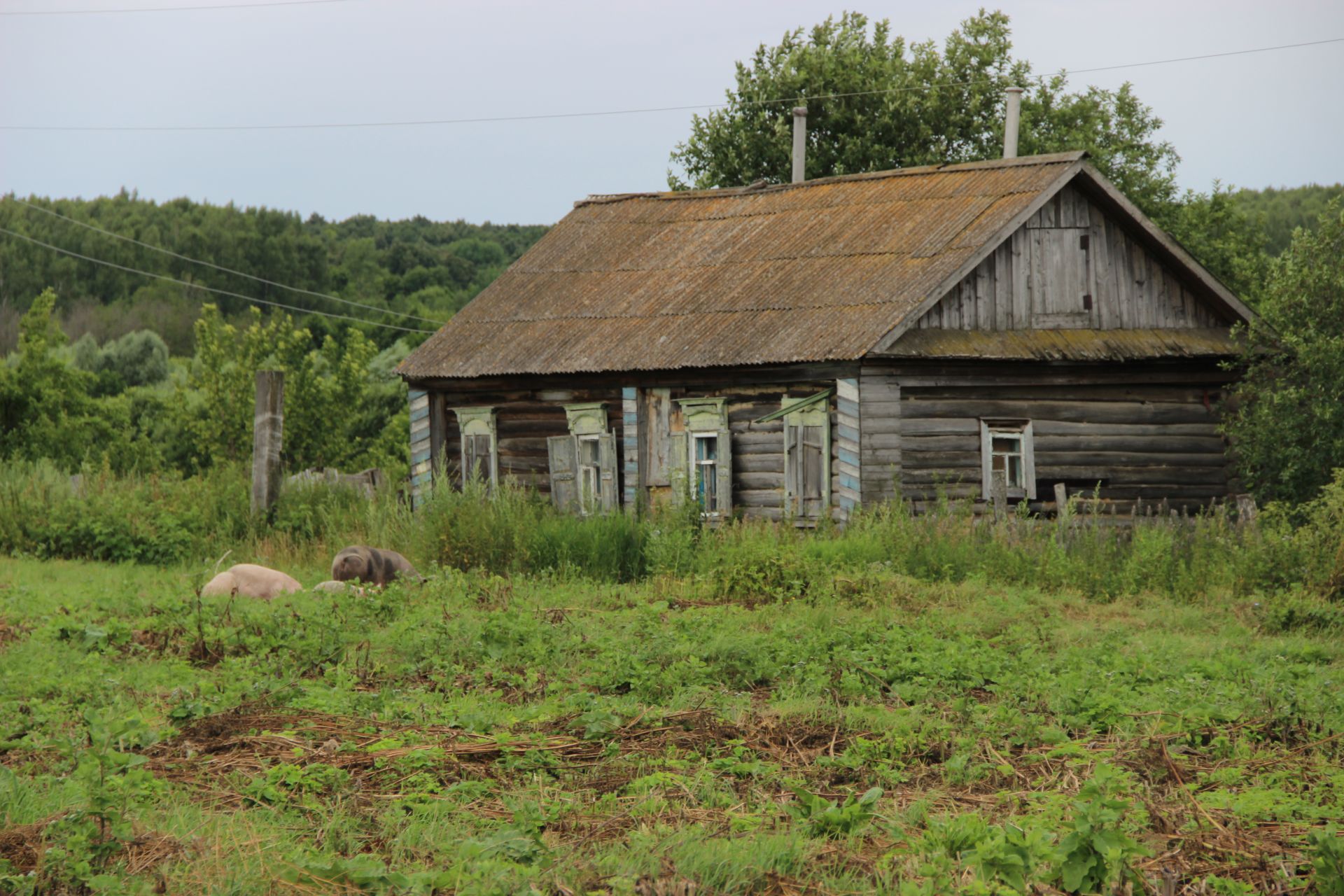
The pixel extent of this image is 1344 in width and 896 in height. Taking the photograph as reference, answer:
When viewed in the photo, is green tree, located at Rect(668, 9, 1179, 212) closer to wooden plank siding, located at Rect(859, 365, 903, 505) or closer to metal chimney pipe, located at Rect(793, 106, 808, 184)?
metal chimney pipe, located at Rect(793, 106, 808, 184)

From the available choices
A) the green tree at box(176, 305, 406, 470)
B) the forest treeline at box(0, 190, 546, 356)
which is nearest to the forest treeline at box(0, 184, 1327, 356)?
the forest treeline at box(0, 190, 546, 356)

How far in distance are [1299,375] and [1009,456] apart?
138 inches

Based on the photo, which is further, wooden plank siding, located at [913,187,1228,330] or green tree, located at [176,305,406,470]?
green tree, located at [176,305,406,470]

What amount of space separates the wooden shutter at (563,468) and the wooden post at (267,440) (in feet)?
13.0

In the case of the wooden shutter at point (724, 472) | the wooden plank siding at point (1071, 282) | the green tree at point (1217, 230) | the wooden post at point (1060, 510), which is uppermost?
the green tree at point (1217, 230)

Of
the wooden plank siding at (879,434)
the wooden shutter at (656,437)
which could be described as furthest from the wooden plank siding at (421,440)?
the wooden plank siding at (879,434)

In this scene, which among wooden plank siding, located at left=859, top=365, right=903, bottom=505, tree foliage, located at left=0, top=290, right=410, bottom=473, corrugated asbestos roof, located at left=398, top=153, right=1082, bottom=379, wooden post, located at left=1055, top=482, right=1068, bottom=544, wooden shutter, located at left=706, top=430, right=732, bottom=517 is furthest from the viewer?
tree foliage, located at left=0, top=290, right=410, bottom=473

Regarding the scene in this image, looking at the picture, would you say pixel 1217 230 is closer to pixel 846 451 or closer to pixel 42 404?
pixel 846 451

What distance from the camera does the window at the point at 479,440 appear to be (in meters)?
20.7

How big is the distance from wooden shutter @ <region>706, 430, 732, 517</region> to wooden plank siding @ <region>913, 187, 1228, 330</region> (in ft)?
10.1

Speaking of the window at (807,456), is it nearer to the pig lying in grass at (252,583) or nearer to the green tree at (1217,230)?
the pig lying in grass at (252,583)

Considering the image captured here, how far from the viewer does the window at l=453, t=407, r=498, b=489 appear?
2070 centimetres

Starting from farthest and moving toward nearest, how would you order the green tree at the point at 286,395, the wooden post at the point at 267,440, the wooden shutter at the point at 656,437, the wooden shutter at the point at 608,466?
the green tree at the point at 286,395, the wooden shutter at the point at 608,466, the wooden shutter at the point at 656,437, the wooden post at the point at 267,440

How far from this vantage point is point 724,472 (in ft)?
60.0
